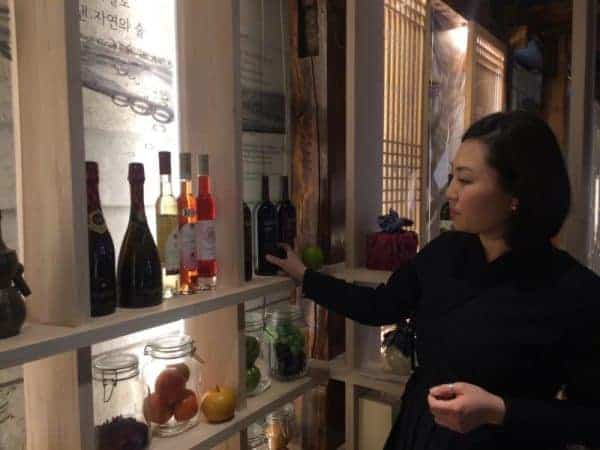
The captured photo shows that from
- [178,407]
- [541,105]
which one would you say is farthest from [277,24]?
[178,407]

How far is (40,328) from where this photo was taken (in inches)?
33.7

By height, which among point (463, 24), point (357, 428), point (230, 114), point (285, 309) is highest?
point (463, 24)

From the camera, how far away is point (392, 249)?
1442 millimetres

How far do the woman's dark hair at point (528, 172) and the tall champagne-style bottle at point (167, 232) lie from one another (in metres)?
0.69

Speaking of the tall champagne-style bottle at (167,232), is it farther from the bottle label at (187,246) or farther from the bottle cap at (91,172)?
the bottle cap at (91,172)

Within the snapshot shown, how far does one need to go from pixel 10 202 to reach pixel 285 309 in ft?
2.63

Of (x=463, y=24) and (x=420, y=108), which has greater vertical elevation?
(x=463, y=24)

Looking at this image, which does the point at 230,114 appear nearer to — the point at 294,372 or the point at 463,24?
the point at 294,372

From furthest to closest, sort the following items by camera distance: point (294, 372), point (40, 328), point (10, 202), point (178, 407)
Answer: point (294, 372)
point (178, 407)
point (10, 202)
point (40, 328)

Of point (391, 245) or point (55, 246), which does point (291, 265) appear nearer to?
point (391, 245)

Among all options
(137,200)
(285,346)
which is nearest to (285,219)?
(285,346)

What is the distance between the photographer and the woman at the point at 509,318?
883 mm

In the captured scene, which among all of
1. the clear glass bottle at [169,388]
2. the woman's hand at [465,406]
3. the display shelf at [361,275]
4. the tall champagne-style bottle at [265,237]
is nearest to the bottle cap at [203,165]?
the tall champagne-style bottle at [265,237]

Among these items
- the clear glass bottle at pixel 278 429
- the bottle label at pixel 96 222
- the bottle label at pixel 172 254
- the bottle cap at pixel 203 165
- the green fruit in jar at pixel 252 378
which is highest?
the bottle cap at pixel 203 165
